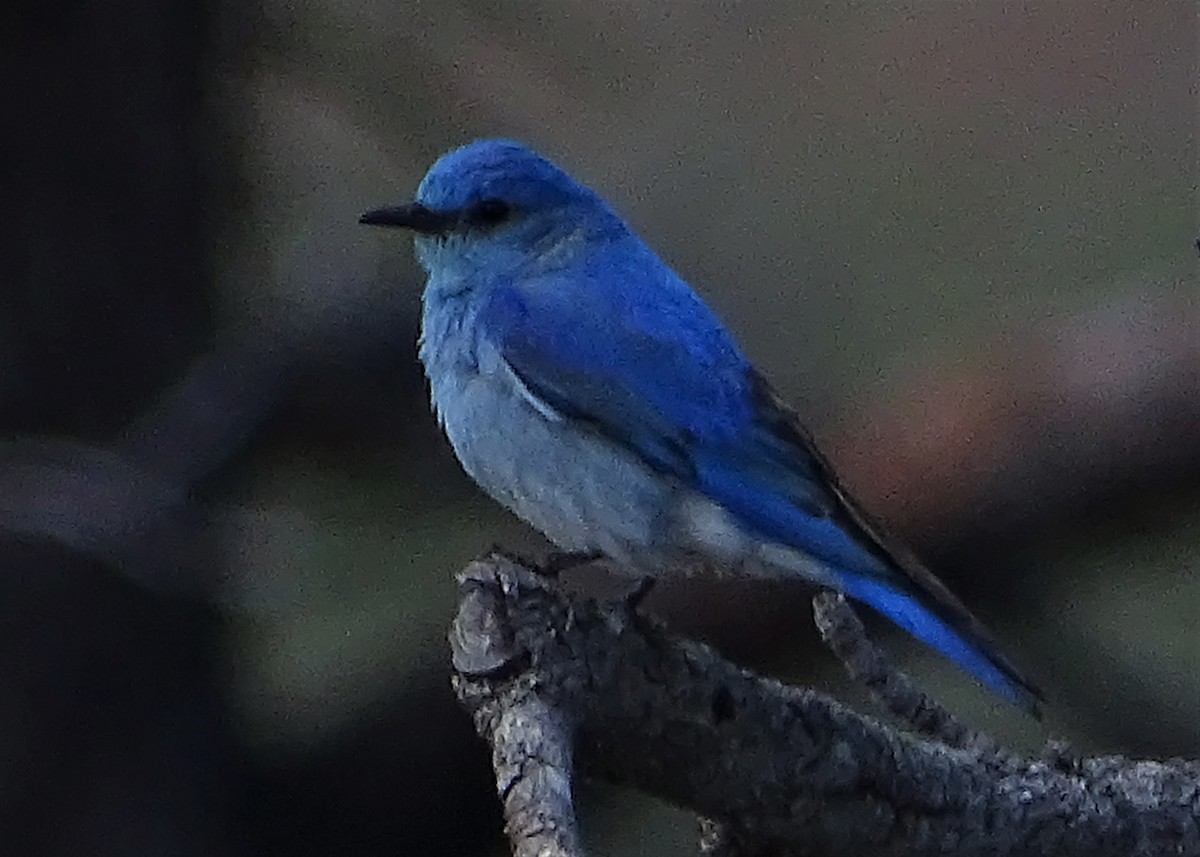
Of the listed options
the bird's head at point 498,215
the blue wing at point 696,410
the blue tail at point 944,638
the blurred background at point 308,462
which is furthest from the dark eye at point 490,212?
the blue tail at point 944,638

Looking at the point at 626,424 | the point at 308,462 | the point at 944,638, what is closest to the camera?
the point at 944,638

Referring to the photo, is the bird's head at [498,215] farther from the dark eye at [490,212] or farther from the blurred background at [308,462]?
the blurred background at [308,462]

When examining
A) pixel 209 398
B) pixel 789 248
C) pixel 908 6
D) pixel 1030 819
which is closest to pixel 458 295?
pixel 209 398

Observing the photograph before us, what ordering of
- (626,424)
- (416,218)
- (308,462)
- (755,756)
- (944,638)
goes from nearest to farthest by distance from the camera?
(755,756) < (944,638) < (626,424) < (416,218) < (308,462)

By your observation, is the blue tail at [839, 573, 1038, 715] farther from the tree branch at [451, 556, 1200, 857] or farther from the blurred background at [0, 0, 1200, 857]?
the blurred background at [0, 0, 1200, 857]

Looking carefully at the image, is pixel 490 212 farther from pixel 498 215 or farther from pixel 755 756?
pixel 755 756

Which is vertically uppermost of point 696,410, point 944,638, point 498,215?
point 498,215

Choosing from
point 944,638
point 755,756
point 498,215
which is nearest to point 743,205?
point 498,215
